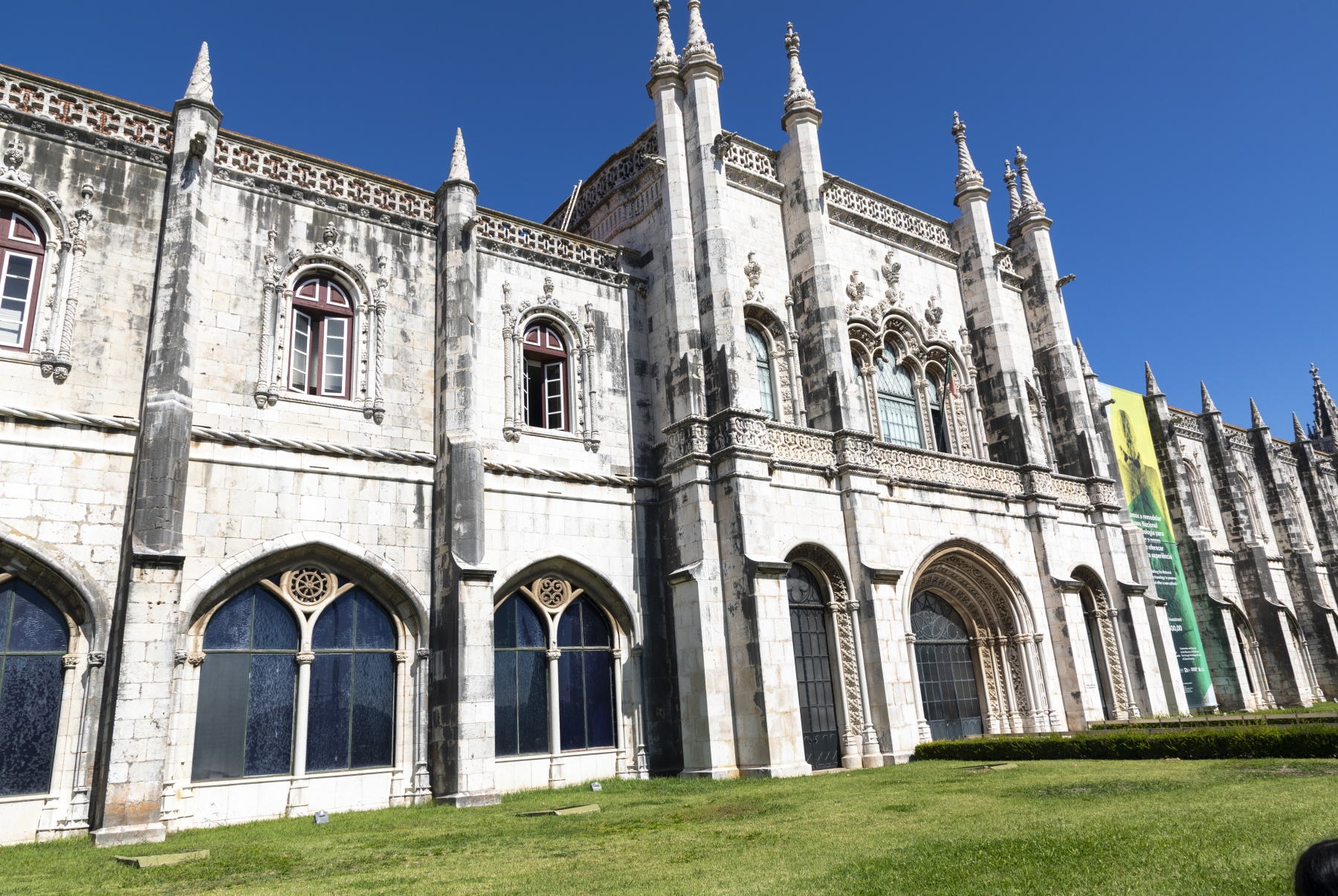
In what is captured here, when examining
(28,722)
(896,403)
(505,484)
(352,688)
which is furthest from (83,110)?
(896,403)

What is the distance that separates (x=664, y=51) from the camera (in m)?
20.1

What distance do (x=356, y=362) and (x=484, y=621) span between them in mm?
5124

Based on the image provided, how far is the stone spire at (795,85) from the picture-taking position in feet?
69.6

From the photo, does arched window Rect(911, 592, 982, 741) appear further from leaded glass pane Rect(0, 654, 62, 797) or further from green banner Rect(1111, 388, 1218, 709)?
leaded glass pane Rect(0, 654, 62, 797)

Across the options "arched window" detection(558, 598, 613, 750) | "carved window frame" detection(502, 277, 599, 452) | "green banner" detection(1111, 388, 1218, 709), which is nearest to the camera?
"arched window" detection(558, 598, 613, 750)

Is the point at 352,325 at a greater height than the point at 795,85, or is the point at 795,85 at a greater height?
the point at 795,85

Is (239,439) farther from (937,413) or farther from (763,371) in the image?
(937,413)

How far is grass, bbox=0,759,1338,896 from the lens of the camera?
21.6 ft

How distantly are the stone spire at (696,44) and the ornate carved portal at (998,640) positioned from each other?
12411 millimetres

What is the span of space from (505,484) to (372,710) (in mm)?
4430

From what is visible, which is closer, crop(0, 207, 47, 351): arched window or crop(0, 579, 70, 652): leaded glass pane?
crop(0, 579, 70, 652): leaded glass pane

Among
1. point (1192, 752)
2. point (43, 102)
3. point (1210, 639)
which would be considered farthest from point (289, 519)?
point (1210, 639)

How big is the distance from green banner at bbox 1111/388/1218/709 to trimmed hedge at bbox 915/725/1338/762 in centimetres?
1048

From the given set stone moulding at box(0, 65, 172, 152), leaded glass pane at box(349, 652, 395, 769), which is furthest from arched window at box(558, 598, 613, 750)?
stone moulding at box(0, 65, 172, 152)
